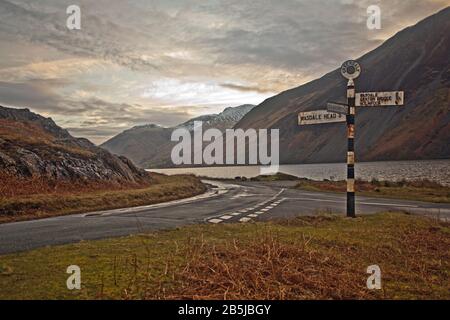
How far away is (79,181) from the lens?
92.4 ft

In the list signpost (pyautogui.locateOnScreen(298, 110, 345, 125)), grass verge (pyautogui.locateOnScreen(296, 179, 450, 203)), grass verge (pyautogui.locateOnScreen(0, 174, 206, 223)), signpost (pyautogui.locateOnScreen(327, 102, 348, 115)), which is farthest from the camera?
grass verge (pyautogui.locateOnScreen(296, 179, 450, 203))

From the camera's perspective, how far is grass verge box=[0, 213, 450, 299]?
5070 millimetres

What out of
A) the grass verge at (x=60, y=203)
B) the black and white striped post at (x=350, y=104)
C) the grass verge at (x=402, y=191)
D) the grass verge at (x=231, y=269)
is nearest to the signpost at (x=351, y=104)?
the black and white striped post at (x=350, y=104)

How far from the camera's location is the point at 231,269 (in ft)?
19.3

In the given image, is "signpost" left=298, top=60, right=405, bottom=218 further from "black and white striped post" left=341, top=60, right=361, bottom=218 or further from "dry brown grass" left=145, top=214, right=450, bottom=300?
"dry brown grass" left=145, top=214, right=450, bottom=300

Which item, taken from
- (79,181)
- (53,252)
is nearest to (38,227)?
(53,252)

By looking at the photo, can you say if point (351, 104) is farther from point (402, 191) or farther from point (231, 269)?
point (402, 191)

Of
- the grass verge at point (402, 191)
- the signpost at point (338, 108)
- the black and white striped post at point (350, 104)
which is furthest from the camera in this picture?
the grass verge at point (402, 191)

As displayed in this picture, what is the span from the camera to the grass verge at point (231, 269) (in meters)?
5.07

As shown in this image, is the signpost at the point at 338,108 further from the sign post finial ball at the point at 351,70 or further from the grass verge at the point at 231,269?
the grass verge at the point at 231,269

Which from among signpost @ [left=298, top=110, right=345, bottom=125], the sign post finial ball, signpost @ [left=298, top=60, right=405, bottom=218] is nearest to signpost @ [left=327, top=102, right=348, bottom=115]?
signpost @ [left=298, top=60, right=405, bottom=218]

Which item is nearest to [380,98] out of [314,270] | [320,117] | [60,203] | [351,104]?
[351,104]

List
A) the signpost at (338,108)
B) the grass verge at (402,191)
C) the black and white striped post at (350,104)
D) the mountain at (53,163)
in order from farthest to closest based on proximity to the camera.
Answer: the grass verge at (402,191), the mountain at (53,163), the signpost at (338,108), the black and white striped post at (350,104)
